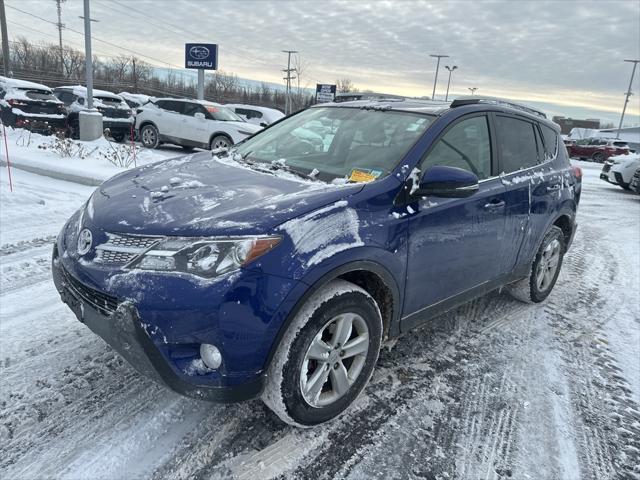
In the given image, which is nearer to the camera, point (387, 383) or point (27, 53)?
point (387, 383)

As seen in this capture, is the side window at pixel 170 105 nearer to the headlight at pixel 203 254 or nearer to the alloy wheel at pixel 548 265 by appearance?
the alloy wheel at pixel 548 265

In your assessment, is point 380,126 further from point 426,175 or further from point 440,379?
point 440,379

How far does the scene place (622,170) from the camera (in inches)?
540

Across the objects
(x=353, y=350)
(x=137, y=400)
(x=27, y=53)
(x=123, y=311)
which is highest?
(x=27, y=53)

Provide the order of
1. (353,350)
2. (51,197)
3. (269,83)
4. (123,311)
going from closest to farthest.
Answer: (123,311) → (353,350) → (51,197) → (269,83)

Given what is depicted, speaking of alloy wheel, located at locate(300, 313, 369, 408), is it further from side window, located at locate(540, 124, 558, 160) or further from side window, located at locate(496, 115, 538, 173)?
side window, located at locate(540, 124, 558, 160)

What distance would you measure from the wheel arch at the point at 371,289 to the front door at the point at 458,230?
0.11m

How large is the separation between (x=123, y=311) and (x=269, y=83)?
6263 cm

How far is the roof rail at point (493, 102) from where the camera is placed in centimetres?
346

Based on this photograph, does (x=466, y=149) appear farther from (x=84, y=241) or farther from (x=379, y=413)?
(x=84, y=241)

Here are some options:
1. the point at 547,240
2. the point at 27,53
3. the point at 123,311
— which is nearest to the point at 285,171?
the point at 123,311

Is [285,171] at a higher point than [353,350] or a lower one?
higher

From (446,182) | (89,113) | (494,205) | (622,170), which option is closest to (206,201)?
(446,182)

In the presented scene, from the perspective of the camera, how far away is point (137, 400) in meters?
2.70
